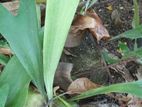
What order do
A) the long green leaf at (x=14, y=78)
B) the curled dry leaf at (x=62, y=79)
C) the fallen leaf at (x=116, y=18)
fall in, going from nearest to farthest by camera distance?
the long green leaf at (x=14, y=78) < the curled dry leaf at (x=62, y=79) < the fallen leaf at (x=116, y=18)

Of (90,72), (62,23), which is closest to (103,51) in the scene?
(90,72)

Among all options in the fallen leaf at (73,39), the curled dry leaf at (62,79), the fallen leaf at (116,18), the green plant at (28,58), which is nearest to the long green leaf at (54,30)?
the green plant at (28,58)

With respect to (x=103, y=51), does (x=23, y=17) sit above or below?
above

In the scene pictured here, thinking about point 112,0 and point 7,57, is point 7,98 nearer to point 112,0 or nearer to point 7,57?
point 7,57

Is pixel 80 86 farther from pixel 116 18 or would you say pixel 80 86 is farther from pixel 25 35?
pixel 116 18

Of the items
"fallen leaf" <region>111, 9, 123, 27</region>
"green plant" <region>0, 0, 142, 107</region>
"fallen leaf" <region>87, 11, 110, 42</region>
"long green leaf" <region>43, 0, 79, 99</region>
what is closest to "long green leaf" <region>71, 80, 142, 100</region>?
"green plant" <region>0, 0, 142, 107</region>

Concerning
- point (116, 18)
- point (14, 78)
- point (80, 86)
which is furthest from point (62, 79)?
point (116, 18)

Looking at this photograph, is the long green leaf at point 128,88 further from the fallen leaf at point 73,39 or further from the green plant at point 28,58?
the fallen leaf at point 73,39
